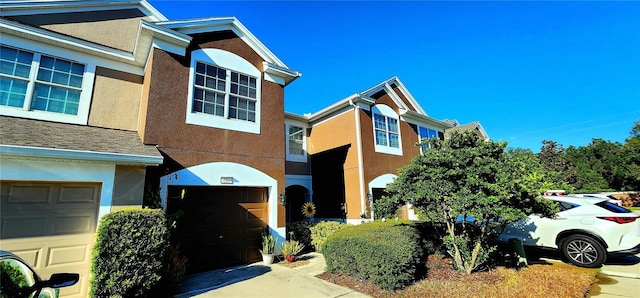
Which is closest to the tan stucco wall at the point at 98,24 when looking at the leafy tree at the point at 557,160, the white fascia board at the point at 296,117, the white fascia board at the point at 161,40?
the white fascia board at the point at 161,40

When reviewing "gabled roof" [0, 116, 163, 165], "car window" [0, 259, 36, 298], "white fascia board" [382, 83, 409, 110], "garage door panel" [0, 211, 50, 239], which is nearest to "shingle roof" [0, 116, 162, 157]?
"gabled roof" [0, 116, 163, 165]

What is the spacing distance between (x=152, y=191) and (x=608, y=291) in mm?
10400

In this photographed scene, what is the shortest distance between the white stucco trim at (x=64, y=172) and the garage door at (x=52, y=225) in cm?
27

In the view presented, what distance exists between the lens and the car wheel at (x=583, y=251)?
23.2ft

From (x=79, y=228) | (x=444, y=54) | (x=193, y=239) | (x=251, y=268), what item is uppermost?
(x=444, y=54)

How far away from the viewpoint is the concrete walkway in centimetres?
580

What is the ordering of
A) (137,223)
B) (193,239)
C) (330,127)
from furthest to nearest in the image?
(330,127) < (193,239) < (137,223)

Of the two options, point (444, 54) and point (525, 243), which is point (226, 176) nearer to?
point (525, 243)

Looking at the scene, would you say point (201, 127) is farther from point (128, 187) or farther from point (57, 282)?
point (57, 282)

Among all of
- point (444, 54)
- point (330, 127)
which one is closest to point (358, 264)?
point (330, 127)

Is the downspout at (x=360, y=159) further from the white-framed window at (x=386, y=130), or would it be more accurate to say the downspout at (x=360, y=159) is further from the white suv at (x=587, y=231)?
the white suv at (x=587, y=231)

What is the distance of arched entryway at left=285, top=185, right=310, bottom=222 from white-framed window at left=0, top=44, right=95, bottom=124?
30.3 ft

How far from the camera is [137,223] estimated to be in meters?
5.45

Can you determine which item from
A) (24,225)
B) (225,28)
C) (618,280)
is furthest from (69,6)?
(618,280)
